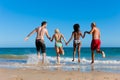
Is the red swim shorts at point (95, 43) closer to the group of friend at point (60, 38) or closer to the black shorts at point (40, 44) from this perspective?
the group of friend at point (60, 38)

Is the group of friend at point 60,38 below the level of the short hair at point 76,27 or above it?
below

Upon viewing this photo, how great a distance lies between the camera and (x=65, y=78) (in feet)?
29.8

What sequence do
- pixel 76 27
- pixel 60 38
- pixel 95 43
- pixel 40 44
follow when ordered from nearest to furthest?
1. pixel 40 44
2. pixel 95 43
3. pixel 60 38
4. pixel 76 27

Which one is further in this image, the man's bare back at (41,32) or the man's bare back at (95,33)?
the man's bare back at (95,33)

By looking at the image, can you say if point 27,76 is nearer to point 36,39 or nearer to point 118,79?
point 118,79

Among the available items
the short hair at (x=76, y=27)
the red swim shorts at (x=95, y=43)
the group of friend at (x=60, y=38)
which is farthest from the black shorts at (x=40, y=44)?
the red swim shorts at (x=95, y=43)

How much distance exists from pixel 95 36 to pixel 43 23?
2.55m

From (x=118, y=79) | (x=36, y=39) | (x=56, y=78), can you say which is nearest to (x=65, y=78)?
(x=56, y=78)

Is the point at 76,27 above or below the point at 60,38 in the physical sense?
above

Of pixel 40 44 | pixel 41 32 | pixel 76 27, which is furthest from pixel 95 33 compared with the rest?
pixel 40 44

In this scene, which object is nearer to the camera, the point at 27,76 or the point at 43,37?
the point at 27,76

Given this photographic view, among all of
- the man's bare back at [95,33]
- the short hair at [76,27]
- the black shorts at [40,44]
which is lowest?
the black shorts at [40,44]

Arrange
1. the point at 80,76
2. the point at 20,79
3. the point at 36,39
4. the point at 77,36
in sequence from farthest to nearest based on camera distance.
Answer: the point at 77,36 < the point at 36,39 < the point at 80,76 < the point at 20,79

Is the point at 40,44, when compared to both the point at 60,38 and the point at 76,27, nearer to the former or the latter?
the point at 60,38
